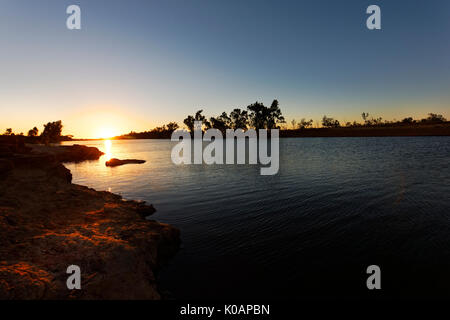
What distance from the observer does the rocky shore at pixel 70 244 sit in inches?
237

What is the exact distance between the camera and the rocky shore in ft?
19.7

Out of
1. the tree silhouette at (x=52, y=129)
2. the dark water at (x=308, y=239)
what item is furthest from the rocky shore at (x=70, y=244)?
the tree silhouette at (x=52, y=129)

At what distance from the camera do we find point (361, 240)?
11461 mm

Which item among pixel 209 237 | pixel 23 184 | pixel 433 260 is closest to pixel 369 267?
pixel 433 260

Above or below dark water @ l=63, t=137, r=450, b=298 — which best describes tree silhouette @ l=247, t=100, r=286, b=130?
above

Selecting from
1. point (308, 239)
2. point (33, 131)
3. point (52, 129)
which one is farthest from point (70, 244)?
point (33, 131)

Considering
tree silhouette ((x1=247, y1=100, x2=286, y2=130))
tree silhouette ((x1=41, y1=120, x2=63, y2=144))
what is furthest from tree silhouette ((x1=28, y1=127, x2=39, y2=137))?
tree silhouette ((x1=247, y1=100, x2=286, y2=130))

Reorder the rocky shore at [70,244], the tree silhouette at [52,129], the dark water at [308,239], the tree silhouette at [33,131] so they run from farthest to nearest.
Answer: the tree silhouette at [33,131], the tree silhouette at [52,129], the dark water at [308,239], the rocky shore at [70,244]

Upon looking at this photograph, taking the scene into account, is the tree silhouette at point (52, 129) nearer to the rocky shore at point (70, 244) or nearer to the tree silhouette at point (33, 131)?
the tree silhouette at point (33, 131)

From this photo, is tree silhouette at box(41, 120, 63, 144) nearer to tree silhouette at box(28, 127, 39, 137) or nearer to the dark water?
tree silhouette at box(28, 127, 39, 137)

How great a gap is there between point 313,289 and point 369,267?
322 cm

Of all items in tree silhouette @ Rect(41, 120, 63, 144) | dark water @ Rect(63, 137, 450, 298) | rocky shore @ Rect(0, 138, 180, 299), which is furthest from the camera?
tree silhouette @ Rect(41, 120, 63, 144)
